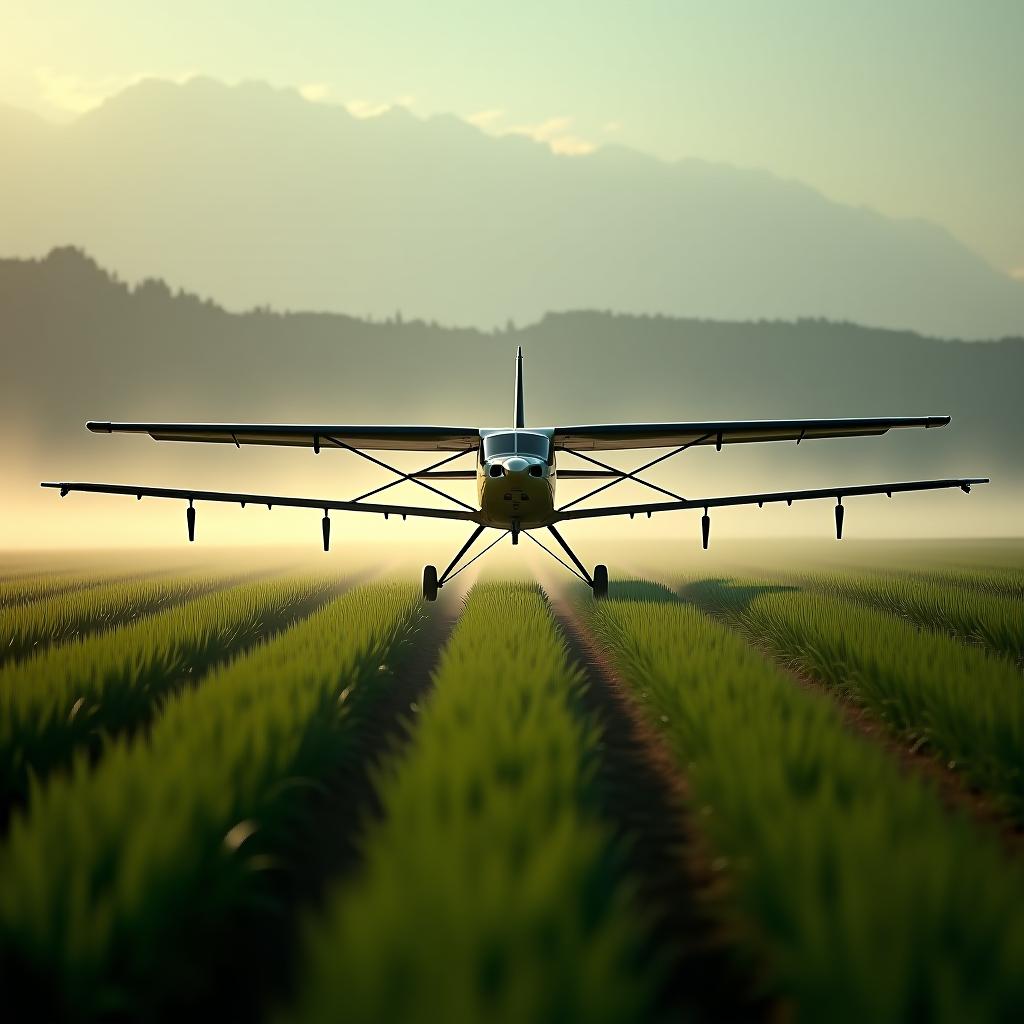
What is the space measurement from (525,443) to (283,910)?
45.5ft

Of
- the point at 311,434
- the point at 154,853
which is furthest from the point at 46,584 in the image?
the point at 154,853

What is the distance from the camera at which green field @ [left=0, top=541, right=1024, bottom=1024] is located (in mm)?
3250

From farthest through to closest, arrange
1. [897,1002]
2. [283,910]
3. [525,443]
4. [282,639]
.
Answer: [525,443] < [282,639] < [283,910] < [897,1002]

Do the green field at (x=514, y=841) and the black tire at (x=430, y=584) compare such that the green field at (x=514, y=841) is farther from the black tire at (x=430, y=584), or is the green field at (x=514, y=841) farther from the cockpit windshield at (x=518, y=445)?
the black tire at (x=430, y=584)

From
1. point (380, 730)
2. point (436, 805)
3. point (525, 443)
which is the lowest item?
point (380, 730)

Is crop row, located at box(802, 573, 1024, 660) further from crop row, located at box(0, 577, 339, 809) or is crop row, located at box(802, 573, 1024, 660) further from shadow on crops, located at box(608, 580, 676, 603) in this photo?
crop row, located at box(0, 577, 339, 809)

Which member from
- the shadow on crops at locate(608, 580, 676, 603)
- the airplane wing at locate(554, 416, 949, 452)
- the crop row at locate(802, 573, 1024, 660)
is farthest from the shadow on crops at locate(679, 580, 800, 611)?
the airplane wing at locate(554, 416, 949, 452)

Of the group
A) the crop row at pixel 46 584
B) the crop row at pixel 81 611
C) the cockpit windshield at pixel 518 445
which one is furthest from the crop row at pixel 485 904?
the crop row at pixel 46 584

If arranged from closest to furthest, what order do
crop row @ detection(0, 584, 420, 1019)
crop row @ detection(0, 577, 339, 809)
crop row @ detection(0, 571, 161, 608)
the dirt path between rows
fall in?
crop row @ detection(0, 584, 420, 1019) → the dirt path between rows → crop row @ detection(0, 577, 339, 809) → crop row @ detection(0, 571, 161, 608)

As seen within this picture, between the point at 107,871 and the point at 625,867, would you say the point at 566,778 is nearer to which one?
the point at 625,867

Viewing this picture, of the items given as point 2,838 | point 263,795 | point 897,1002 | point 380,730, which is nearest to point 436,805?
point 263,795

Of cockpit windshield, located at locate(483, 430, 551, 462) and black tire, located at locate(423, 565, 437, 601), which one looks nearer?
cockpit windshield, located at locate(483, 430, 551, 462)

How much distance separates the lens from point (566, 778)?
18.3ft

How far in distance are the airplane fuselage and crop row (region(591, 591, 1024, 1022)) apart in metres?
10.1
